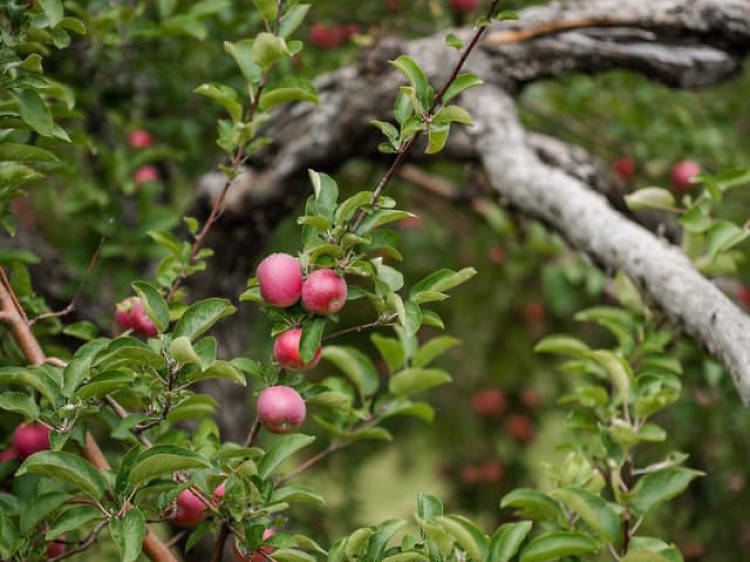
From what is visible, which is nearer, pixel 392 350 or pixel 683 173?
pixel 392 350

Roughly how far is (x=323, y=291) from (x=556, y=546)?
1.23 ft

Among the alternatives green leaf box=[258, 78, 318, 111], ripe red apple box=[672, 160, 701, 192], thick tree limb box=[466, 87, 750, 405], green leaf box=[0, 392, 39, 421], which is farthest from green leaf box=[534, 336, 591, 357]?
ripe red apple box=[672, 160, 701, 192]

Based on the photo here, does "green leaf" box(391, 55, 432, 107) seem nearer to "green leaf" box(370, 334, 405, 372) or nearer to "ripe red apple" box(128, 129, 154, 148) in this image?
"green leaf" box(370, 334, 405, 372)

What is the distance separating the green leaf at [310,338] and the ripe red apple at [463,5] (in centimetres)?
139

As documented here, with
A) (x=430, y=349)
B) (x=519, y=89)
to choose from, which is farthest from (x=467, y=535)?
(x=519, y=89)

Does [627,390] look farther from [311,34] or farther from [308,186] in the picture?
[311,34]

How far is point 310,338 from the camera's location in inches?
38.1

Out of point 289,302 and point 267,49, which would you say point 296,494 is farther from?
point 267,49

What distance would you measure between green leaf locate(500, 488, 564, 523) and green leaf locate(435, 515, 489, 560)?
13cm

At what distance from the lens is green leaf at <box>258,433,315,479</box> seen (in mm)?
1007

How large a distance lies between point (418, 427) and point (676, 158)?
1212mm

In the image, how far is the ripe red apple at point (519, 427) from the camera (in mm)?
3029

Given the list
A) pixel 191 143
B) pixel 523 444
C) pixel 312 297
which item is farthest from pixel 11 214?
pixel 523 444

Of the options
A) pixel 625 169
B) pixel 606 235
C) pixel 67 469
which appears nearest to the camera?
pixel 67 469
